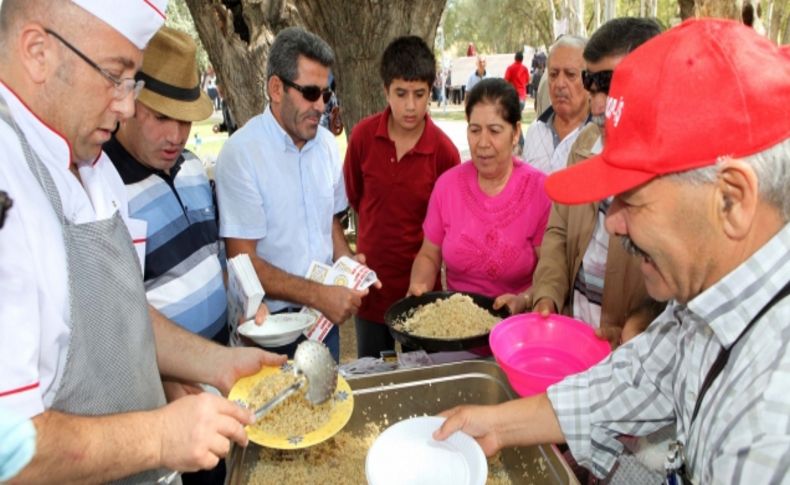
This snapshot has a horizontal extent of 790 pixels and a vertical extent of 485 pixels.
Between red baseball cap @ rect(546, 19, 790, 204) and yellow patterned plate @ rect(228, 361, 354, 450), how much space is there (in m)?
0.97

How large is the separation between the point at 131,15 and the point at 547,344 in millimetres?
1670

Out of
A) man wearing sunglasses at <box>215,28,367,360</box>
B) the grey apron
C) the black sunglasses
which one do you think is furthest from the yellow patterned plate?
the black sunglasses

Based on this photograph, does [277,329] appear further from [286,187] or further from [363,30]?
[363,30]

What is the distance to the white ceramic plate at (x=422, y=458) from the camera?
1.37 meters

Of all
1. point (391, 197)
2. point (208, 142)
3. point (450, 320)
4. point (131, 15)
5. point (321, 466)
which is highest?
point (131, 15)

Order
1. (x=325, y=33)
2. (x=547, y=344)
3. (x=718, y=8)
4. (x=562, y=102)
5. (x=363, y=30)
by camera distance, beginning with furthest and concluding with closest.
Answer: (x=718, y=8) → (x=325, y=33) → (x=363, y=30) → (x=562, y=102) → (x=547, y=344)

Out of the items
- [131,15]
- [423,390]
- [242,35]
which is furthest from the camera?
[242,35]

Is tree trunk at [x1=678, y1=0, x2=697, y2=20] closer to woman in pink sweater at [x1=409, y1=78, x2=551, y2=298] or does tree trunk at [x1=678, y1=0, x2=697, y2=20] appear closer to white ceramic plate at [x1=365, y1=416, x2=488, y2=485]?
woman in pink sweater at [x1=409, y1=78, x2=551, y2=298]

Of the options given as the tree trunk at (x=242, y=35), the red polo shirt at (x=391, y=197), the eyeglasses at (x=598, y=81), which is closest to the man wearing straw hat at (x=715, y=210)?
the eyeglasses at (x=598, y=81)

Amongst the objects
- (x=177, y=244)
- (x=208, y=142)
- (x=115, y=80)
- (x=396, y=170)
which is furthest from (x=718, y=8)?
(x=208, y=142)

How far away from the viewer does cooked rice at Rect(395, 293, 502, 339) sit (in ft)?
6.74

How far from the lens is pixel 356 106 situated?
4.48 meters

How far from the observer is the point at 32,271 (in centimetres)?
99

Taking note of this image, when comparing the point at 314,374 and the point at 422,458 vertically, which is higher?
the point at 314,374
